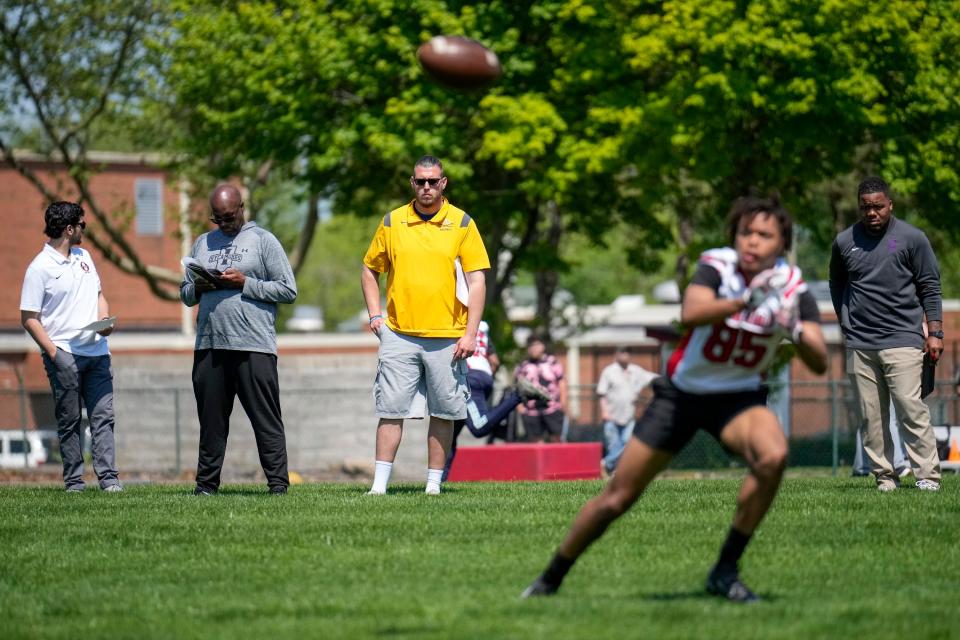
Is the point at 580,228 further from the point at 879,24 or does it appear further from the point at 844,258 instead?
the point at 844,258

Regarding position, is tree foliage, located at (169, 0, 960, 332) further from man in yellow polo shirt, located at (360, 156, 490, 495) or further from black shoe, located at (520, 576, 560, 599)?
black shoe, located at (520, 576, 560, 599)

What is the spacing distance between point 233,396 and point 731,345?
498 centimetres

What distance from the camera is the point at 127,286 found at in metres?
56.0

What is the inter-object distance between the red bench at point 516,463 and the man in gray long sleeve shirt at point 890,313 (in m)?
6.68

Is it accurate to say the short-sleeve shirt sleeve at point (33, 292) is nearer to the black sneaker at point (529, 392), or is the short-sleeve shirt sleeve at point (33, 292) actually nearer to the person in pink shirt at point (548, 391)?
the black sneaker at point (529, 392)

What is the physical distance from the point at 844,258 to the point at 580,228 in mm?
22201

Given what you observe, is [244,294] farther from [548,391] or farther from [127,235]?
[127,235]

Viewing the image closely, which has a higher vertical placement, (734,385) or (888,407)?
(734,385)

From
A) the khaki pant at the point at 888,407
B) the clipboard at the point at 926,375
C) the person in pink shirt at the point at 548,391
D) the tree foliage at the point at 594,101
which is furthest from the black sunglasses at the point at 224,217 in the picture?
the tree foliage at the point at 594,101

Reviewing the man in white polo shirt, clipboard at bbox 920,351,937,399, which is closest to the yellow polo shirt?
the man in white polo shirt

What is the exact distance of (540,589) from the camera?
636 centimetres

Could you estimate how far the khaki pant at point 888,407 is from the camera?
34.6ft

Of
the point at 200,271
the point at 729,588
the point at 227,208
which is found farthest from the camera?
the point at 227,208


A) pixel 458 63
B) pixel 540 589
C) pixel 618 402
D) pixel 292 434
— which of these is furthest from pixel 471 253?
pixel 292 434
